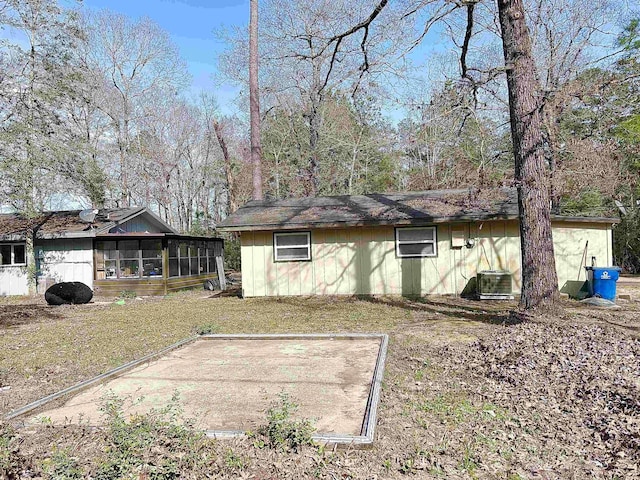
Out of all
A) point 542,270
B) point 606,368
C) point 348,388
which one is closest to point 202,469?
point 348,388

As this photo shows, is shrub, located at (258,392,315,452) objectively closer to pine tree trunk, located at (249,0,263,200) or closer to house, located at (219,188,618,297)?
house, located at (219,188,618,297)

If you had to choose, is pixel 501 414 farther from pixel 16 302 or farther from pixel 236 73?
pixel 236 73

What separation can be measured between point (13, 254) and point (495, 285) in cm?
1653

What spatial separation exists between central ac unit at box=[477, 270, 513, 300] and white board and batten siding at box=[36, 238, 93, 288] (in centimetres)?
1293

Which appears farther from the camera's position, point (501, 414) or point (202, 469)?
point (501, 414)

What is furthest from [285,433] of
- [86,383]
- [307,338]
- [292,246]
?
[292,246]

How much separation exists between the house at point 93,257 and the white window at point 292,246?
523 cm

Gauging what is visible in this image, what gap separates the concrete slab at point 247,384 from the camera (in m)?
3.75

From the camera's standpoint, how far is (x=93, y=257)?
1656 centimetres

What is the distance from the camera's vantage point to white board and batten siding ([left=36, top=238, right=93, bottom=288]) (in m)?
16.5

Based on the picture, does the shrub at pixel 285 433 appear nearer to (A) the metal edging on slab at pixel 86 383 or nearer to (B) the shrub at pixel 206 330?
(A) the metal edging on slab at pixel 86 383

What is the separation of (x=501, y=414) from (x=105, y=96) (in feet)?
92.0

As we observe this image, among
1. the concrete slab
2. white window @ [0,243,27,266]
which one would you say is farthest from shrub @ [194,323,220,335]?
white window @ [0,243,27,266]

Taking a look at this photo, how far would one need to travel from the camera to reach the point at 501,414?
383cm
